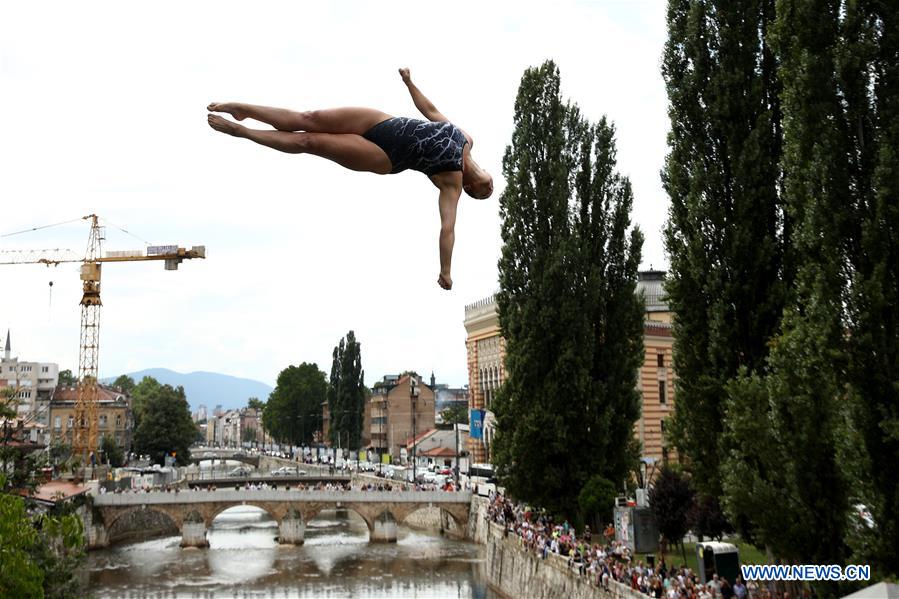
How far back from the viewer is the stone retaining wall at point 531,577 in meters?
22.5

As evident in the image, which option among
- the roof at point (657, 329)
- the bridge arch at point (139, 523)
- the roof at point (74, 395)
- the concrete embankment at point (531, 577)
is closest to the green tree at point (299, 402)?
the roof at point (74, 395)

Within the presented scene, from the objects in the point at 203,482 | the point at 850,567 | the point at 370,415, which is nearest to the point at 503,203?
the point at 850,567

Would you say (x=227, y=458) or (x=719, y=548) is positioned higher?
(x=719, y=548)

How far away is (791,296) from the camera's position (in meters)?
17.3

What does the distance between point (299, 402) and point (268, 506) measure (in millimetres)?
52718

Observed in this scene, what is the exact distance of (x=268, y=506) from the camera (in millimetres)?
48906

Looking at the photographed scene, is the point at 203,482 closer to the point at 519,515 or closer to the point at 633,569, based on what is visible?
the point at 519,515

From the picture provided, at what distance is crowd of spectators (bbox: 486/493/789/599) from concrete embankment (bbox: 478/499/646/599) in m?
0.19

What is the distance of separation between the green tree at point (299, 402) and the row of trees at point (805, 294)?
85054 millimetres

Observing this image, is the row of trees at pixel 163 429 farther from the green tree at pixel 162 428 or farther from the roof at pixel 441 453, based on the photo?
the roof at pixel 441 453

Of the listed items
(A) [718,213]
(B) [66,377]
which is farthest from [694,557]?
(B) [66,377]

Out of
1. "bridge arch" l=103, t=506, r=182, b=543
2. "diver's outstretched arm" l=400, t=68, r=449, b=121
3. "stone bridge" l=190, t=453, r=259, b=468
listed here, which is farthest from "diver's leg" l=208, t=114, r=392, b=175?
"stone bridge" l=190, t=453, r=259, b=468

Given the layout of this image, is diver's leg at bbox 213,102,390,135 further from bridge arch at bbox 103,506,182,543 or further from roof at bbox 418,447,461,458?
roof at bbox 418,447,461,458

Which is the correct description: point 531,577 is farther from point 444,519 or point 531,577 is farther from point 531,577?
point 444,519
